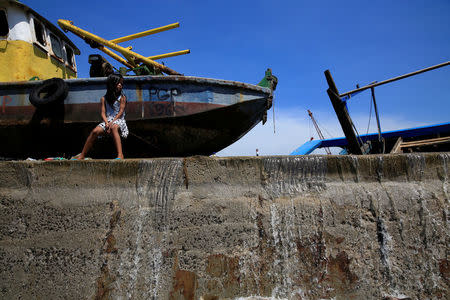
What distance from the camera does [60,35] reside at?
758 cm

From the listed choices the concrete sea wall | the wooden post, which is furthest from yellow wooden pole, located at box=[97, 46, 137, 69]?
the concrete sea wall

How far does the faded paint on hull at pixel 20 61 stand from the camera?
18.9 feet

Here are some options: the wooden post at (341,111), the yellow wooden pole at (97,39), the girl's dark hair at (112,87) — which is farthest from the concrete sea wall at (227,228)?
the yellow wooden pole at (97,39)

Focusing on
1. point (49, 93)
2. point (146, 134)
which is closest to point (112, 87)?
point (146, 134)

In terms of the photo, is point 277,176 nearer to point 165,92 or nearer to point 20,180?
point 20,180

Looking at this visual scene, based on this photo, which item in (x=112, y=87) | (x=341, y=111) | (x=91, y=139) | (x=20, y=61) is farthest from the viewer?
(x=20, y=61)

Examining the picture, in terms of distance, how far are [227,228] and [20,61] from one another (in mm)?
6732

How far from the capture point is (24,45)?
19.8ft

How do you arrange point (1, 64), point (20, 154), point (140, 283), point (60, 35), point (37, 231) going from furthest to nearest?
1. point (60, 35)
2. point (1, 64)
3. point (20, 154)
4. point (37, 231)
5. point (140, 283)

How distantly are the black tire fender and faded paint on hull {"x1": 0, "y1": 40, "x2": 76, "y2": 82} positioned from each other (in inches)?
61.9

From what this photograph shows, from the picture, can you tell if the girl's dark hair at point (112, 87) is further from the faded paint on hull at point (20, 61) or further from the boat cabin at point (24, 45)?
the faded paint on hull at point (20, 61)

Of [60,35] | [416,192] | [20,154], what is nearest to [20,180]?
[416,192]

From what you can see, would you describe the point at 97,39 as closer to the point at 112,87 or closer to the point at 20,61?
the point at 20,61

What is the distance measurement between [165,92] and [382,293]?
14.4 feet
